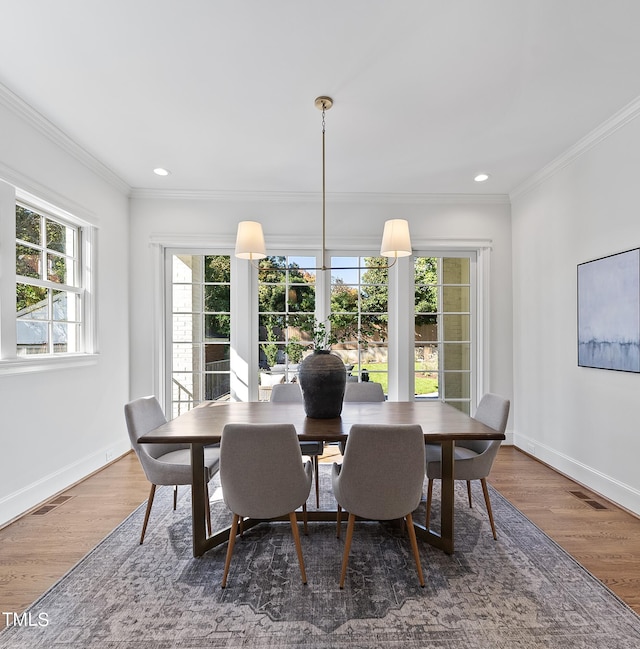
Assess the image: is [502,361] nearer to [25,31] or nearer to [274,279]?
[274,279]

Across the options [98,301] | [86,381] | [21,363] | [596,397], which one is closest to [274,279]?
[98,301]

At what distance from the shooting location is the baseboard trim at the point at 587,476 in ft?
8.89

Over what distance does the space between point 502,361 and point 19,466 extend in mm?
4436

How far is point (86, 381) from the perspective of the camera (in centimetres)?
343

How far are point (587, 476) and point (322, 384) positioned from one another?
7.88 ft

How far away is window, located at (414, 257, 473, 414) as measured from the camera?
176 inches

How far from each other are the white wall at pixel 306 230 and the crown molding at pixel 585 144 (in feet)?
1.66

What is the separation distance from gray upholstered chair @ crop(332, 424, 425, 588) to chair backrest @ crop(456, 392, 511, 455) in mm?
744

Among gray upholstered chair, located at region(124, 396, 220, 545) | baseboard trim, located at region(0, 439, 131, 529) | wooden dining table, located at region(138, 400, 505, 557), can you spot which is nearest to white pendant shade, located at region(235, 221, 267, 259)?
wooden dining table, located at region(138, 400, 505, 557)

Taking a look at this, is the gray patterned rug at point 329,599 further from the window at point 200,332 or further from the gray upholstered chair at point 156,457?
the window at point 200,332

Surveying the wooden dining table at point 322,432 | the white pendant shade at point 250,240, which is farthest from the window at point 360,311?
the white pendant shade at point 250,240

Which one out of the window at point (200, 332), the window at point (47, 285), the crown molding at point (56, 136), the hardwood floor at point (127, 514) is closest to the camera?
the hardwood floor at point (127, 514)

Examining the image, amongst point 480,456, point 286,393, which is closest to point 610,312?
point 480,456

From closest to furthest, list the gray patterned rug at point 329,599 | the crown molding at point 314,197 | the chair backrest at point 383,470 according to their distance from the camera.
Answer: the gray patterned rug at point 329,599 → the chair backrest at point 383,470 → the crown molding at point 314,197
